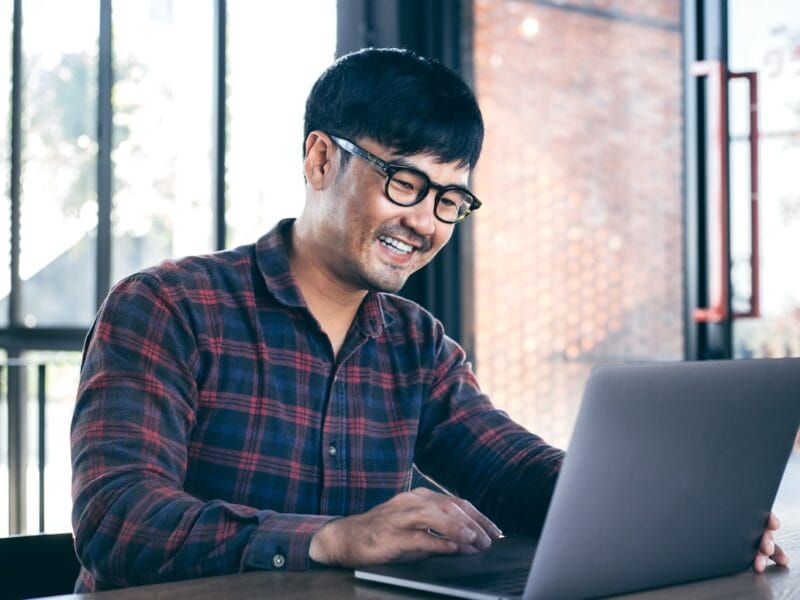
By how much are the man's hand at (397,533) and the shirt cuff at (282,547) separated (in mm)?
10

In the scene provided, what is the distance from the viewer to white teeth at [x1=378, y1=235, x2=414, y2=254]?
64.0 inches

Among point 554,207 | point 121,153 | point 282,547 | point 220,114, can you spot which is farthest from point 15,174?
point 282,547

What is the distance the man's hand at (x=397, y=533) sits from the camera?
1179mm

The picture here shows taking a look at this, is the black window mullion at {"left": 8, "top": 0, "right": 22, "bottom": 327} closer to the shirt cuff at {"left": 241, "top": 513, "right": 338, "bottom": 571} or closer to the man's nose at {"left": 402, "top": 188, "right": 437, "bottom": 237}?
the man's nose at {"left": 402, "top": 188, "right": 437, "bottom": 237}

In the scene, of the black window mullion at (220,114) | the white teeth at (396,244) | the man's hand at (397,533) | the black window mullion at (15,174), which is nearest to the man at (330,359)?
the white teeth at (396,244)

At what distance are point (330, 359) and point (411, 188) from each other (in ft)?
0.89

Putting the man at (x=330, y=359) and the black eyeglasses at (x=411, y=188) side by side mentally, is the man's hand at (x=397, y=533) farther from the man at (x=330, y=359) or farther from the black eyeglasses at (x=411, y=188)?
the black eyeglasses at (x=411, y=188)

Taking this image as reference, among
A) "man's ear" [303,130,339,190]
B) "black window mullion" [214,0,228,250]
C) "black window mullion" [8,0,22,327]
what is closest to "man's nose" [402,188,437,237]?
"man's ear" [303,130,339,190]

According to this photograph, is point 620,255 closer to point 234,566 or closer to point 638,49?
point 638,49

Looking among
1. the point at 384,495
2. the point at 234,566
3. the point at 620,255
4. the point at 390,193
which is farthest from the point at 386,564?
the point at 620,255

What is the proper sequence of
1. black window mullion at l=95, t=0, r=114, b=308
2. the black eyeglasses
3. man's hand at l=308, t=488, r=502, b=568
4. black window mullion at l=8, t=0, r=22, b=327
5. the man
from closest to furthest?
man's hand at l=308, t=488, r=502, b=568
the man
the black eyeglasses
black window mullion at l=95, t=0, r=114, b=308
black window mullion at l=8, t=0, r=22, b=327

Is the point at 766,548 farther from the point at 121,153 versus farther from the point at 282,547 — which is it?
the point at 121,153

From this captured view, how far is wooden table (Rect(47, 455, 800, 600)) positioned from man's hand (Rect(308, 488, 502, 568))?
0.09 feet

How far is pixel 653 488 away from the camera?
1089mm
